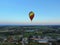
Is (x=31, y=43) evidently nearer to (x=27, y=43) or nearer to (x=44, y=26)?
(x=27, y=43)

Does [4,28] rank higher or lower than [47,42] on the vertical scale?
higher

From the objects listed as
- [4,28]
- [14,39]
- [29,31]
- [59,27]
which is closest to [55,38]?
[59,27]

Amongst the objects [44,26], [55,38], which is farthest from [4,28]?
[55,38]

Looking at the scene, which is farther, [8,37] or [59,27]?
[59,27]

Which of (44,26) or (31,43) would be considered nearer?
(31,43)

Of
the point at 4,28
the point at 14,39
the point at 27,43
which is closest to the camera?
the point at 27,43

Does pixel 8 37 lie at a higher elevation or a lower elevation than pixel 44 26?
lower

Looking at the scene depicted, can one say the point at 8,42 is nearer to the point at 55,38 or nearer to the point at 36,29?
the point at 36,29

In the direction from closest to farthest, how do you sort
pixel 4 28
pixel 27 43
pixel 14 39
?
1. pixel 27 43
2. pixel 14 39
3. pixel 4 28
